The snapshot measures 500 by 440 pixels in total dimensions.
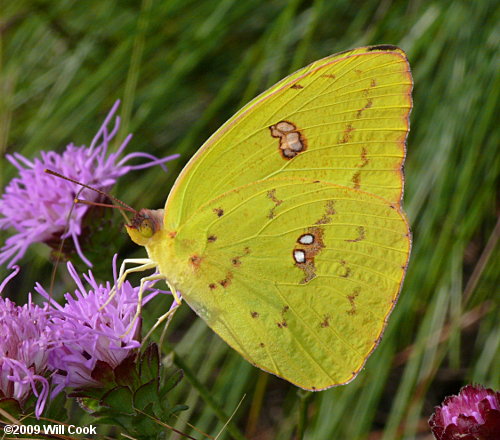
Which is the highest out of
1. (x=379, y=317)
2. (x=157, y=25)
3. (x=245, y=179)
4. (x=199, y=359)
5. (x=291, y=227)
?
(x=157, y=25)

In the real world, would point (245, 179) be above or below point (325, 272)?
above

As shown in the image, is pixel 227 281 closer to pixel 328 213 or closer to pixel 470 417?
pixel 328 213

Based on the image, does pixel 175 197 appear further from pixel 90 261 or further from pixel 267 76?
pixel 267 76

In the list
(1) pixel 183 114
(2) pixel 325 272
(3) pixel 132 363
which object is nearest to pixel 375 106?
(2) pixel 325 272

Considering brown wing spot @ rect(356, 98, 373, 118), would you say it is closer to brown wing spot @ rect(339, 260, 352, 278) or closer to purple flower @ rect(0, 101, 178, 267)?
brown wing spot @ rect(339, 260, 352, 278)

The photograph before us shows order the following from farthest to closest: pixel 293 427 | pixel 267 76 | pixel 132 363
→ 1. pixel 267 76
2. pixel 293 427
3. pixel 132 363

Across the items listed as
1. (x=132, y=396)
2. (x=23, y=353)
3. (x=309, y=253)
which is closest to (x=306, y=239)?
(x=309, y=253)

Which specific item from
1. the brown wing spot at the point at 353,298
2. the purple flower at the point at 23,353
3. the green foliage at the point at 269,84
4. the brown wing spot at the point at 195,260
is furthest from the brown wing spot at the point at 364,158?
the green foliage at the point at 269,84
